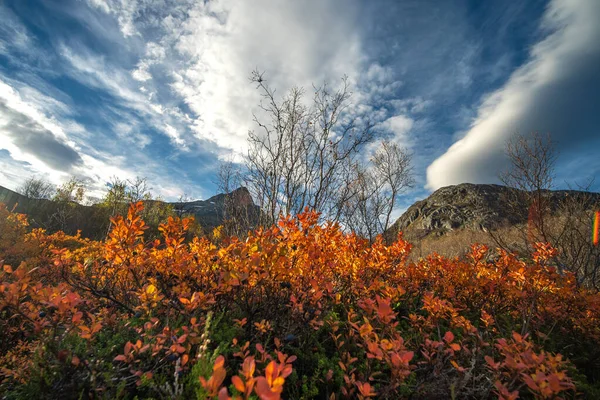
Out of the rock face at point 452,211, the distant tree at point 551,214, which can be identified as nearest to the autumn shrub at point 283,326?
the distant tree at point 551,214

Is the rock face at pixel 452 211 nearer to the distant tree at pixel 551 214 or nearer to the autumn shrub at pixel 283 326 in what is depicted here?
the distant tree at pixel 551 214

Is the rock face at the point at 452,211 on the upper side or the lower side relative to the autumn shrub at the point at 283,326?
upper

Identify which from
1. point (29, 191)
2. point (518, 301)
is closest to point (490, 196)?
point (518, 301)

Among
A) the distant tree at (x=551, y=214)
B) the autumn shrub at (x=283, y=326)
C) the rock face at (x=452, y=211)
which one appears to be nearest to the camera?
the autumn shrub at (x=283, y=326)

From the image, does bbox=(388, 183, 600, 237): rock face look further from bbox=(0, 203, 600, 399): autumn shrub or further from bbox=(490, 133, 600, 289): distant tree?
bbox=(0, 203, 600, 399): autumn shrub

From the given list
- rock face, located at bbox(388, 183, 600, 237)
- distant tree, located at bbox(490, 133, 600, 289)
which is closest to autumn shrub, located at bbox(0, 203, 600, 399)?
distant tree, located at bbox(490, 133, 600, 289)

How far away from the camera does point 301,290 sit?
2357 millimetres

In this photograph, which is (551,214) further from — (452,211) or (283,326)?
(452,211)

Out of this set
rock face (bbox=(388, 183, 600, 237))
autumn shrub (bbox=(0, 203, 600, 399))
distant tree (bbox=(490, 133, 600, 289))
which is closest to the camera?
autumn shrub (bbox=(0, 203, 600, 399))

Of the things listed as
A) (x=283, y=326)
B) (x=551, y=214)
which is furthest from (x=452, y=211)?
(x=283, y=326)

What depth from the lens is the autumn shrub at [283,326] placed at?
1.38 m

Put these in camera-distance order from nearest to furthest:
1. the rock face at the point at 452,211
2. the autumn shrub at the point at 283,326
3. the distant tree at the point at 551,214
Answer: the autumn shrub at the point at 283,326
the distant tree at the point at 551,214
the rock face at the point at 452,211

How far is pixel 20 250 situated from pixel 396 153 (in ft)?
58.6

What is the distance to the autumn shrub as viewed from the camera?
138 cm
